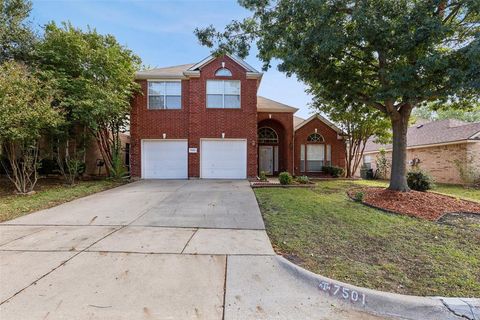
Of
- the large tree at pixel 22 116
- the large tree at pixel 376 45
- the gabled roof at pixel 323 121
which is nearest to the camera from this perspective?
the large tree at pixel 376 45

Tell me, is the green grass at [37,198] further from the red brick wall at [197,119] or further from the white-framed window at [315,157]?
the white-framed window at [315,157]

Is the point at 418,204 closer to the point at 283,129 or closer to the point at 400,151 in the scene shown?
the point at 400,151

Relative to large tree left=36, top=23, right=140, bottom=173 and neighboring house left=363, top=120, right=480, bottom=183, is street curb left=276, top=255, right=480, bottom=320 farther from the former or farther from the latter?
neighboring house left=363, top=120, right=480, bottom=183

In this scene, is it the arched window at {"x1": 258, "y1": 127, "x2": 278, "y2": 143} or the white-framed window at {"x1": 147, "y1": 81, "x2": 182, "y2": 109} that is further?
the arched window at {"x1": 258, "y1": 127, "x2": 278, "y2": 143}

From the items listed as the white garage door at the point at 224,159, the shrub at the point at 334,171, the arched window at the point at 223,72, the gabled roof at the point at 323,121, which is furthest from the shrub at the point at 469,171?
the arched window at the point at 223,72

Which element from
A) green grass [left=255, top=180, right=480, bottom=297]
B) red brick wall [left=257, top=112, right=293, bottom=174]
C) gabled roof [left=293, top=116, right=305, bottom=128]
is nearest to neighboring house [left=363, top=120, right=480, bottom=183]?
gabled roof [left=293, top=116, right=305, bottom=128]

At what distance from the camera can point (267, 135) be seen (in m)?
18.8

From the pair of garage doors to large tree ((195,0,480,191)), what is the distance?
625 cm

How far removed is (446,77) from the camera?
709 cm

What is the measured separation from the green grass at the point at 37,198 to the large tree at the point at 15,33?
6199 mm

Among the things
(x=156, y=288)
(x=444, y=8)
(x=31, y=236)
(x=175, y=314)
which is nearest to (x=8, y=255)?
(x=31, y=236)

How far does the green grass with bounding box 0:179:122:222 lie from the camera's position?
24.0ft

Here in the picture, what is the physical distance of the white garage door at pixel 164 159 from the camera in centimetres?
1499

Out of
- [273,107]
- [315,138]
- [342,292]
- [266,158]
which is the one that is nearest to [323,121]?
[315,138]
